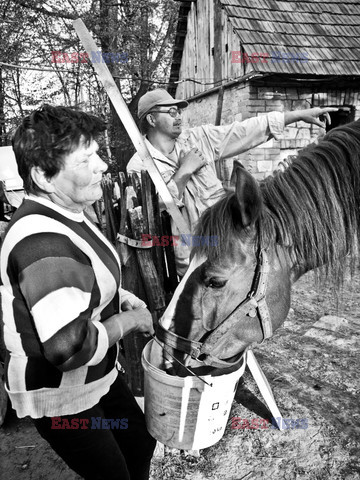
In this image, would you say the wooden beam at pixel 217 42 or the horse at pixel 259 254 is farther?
the wooden beam at pixel 217 42

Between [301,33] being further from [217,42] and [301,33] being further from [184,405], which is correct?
[184,405]

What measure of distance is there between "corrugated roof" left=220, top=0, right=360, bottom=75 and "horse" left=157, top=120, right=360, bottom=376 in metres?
6.54

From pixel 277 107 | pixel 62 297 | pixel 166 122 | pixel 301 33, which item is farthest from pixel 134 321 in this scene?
pixel 301 33

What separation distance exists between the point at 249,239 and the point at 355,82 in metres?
8.37

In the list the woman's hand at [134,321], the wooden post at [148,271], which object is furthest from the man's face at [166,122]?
the woman's hand at [134,321]

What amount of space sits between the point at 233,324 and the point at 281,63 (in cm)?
753

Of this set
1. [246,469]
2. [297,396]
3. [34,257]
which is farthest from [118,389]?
[297,396]

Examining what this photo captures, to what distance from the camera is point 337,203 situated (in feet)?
5.79

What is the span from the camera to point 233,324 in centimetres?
171

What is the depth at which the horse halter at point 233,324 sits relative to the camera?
1682mm

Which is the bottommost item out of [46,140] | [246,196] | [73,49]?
[246,196]

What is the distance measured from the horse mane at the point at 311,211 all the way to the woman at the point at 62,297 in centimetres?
59

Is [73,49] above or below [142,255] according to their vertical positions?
above

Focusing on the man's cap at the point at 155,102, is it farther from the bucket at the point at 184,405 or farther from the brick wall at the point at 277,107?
the brick wall at the point at 277,107
